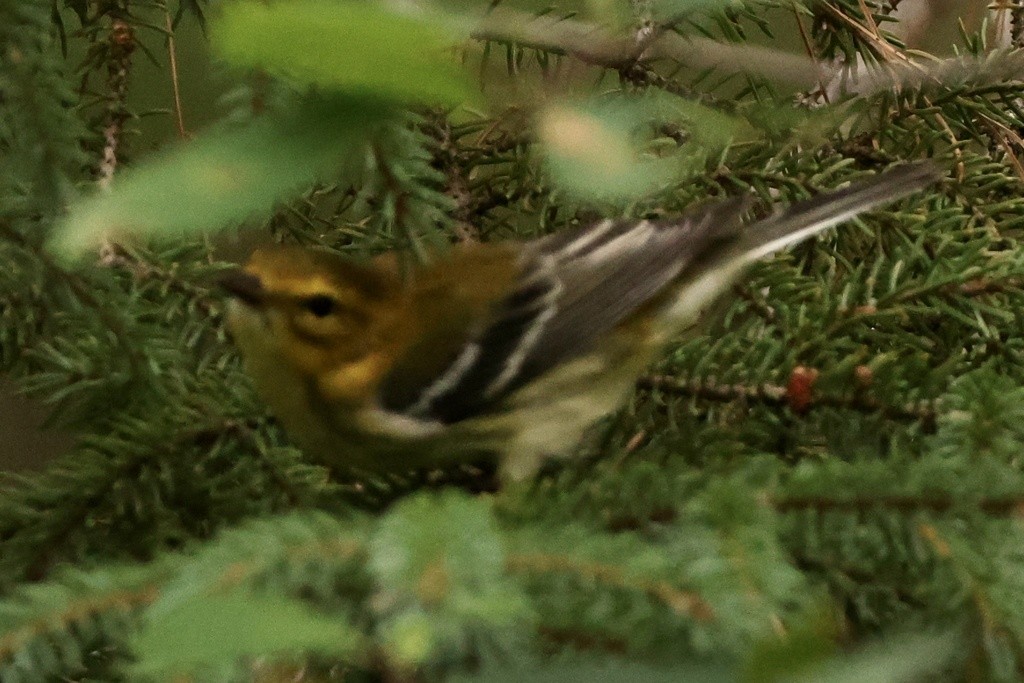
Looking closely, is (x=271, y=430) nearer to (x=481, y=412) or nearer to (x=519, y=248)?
(x=481, y=412)

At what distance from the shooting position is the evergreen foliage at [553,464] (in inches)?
8.1

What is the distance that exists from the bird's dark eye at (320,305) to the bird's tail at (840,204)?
1.13 ft

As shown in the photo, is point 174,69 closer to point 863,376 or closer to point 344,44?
point 863,376

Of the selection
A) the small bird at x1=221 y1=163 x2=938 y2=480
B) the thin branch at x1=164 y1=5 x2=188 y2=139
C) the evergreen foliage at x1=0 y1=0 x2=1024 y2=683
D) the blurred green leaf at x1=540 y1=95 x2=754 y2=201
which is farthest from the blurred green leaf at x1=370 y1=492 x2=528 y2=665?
the thin branch at x1=164 y1=5 x2=188 y2=139

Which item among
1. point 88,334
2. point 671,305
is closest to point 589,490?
point 88,334

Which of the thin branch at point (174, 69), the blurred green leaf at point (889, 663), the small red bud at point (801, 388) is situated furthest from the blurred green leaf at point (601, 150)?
the thin branch at point (174, 69)

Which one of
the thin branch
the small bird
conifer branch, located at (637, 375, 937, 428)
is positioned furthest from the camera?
the thin branch

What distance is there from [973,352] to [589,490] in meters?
0.32

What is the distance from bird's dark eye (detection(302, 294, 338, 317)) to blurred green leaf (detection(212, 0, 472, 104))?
0.49m

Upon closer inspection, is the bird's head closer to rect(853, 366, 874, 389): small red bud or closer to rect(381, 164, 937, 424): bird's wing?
rect(381, 164, 937, 424): bird's wing

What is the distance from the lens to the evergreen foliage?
21 centimetres

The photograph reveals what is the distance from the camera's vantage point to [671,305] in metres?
0.86

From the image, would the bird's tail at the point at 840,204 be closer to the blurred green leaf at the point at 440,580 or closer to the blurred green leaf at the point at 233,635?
the blurred green leaf at the point at 440,580

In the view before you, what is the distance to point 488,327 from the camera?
2.51 ft
